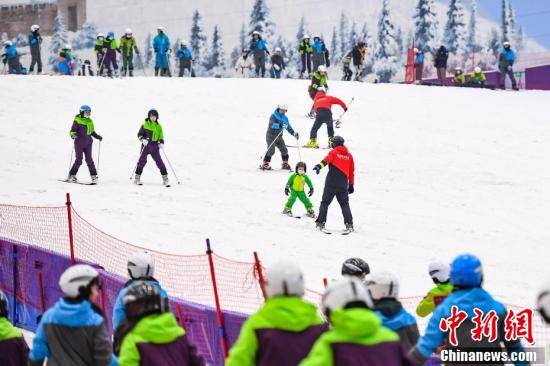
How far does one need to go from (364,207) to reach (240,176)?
127 inches

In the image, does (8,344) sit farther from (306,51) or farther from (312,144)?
(306,51)

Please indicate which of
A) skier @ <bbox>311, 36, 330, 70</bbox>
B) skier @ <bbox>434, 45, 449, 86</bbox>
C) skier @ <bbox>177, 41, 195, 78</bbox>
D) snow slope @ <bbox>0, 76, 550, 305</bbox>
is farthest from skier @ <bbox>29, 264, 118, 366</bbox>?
skier @ <bbox>434, 45, 449, 86</bbox>

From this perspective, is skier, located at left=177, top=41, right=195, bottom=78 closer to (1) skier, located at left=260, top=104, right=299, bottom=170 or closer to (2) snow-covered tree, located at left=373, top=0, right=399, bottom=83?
(2) snow-covered tree, located at left=373, top=0, right=399, bottom=83

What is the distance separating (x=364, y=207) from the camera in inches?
613

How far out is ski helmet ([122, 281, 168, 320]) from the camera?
4.61m

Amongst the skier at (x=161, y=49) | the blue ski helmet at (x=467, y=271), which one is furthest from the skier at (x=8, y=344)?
the skier at (x=161, y=49)

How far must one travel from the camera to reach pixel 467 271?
198 inches

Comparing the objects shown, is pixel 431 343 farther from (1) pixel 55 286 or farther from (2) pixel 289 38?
(2) pixel 289 38

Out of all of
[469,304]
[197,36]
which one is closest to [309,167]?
[469,304]

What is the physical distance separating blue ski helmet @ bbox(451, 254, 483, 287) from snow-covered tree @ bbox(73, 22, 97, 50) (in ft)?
111

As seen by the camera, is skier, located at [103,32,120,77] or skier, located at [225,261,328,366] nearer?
skier, located at [225,261,328,366]

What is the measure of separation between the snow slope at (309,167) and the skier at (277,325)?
6.15 metres

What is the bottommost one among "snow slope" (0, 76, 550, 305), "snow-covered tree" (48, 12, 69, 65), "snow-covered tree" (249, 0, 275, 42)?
"snow slope" (0, 76, 550, 305)

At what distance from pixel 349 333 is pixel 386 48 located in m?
35.4
